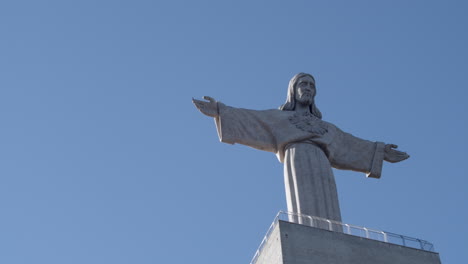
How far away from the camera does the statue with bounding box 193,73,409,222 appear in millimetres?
25047

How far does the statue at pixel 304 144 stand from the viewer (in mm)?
25047

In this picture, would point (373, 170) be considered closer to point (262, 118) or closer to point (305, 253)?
point (262, 118)

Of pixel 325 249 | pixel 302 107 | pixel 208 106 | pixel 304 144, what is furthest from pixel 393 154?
pixel 325 249

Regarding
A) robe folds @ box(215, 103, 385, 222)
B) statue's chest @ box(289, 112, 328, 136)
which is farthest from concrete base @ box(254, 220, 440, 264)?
statue's chest @ box(289, 112, 328, 136)

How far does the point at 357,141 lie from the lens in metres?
28.0

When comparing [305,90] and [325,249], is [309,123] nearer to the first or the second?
[305,90]

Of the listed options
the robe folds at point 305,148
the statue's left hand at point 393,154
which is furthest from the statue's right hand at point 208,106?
the statue's left hand at point 393,154

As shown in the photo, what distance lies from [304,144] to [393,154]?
11.9 ft

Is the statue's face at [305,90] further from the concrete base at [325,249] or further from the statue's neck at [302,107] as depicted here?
the concrete base at [325,249]

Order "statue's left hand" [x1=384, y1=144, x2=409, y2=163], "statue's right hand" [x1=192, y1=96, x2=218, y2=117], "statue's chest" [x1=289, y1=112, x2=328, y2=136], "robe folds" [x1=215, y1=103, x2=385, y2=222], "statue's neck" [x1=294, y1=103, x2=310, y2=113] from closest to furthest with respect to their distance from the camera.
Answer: "robe folds" [x1=215, y1=103, x2=385, y2=222], "statue's right hand" [x1=192, y1=96, x2=218, y2=117], "statue's chest" [x1=289, y1=112, x2=328, y2=136], "statue's neck" [x1=294, y1=103, x2=310, y2=113], "statue's left hand" [x1=384, y1=144, x2=409, y2=163]

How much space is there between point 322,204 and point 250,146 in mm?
3059

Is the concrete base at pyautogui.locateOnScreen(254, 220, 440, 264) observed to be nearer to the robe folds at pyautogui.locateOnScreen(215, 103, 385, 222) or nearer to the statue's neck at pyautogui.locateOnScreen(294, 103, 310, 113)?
the robe folds at pyautogui.locateOnScreen(215, 103, 385, 222)

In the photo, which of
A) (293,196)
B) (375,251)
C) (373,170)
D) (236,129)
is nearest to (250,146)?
(236,129)

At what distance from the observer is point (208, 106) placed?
26359 millimetres
